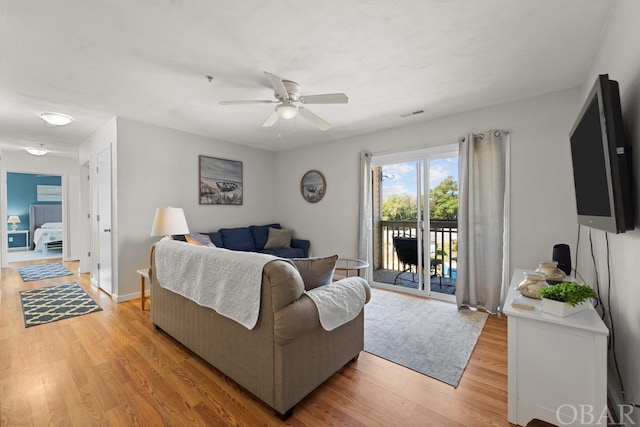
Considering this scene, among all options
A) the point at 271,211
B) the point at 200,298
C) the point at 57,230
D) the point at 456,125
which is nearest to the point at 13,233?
the point at 57,230

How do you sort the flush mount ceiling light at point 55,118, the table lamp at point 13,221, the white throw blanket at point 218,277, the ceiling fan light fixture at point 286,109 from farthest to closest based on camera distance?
the table lamp at point 13,221
the flush mount ceiling light at point 55,118
the ceiling fan light fixture at point 286,109
the white throw blanket at point 218,277

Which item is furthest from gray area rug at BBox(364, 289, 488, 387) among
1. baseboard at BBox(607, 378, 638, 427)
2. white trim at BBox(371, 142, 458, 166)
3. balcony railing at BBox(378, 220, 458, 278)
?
white trim at BBox(371, 142, 458, 166)

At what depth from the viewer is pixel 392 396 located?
1.74m

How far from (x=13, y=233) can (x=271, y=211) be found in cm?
790

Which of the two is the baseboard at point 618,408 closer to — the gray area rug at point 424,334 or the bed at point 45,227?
the gray area rug at point 424,334

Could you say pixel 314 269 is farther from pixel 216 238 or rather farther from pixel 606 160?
pixel 216 238

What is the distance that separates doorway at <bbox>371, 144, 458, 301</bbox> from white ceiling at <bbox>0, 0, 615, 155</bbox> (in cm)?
79

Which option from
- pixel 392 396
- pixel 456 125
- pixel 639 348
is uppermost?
pixel 456 125

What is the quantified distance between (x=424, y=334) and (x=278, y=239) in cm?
301

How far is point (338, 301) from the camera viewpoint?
1764mm

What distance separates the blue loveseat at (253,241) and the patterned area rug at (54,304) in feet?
5.69

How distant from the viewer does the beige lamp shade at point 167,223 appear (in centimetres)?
328

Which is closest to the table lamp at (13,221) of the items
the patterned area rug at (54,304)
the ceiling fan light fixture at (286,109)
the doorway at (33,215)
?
the doorway at (33,215)

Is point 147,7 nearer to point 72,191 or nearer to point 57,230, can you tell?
point 72,191
